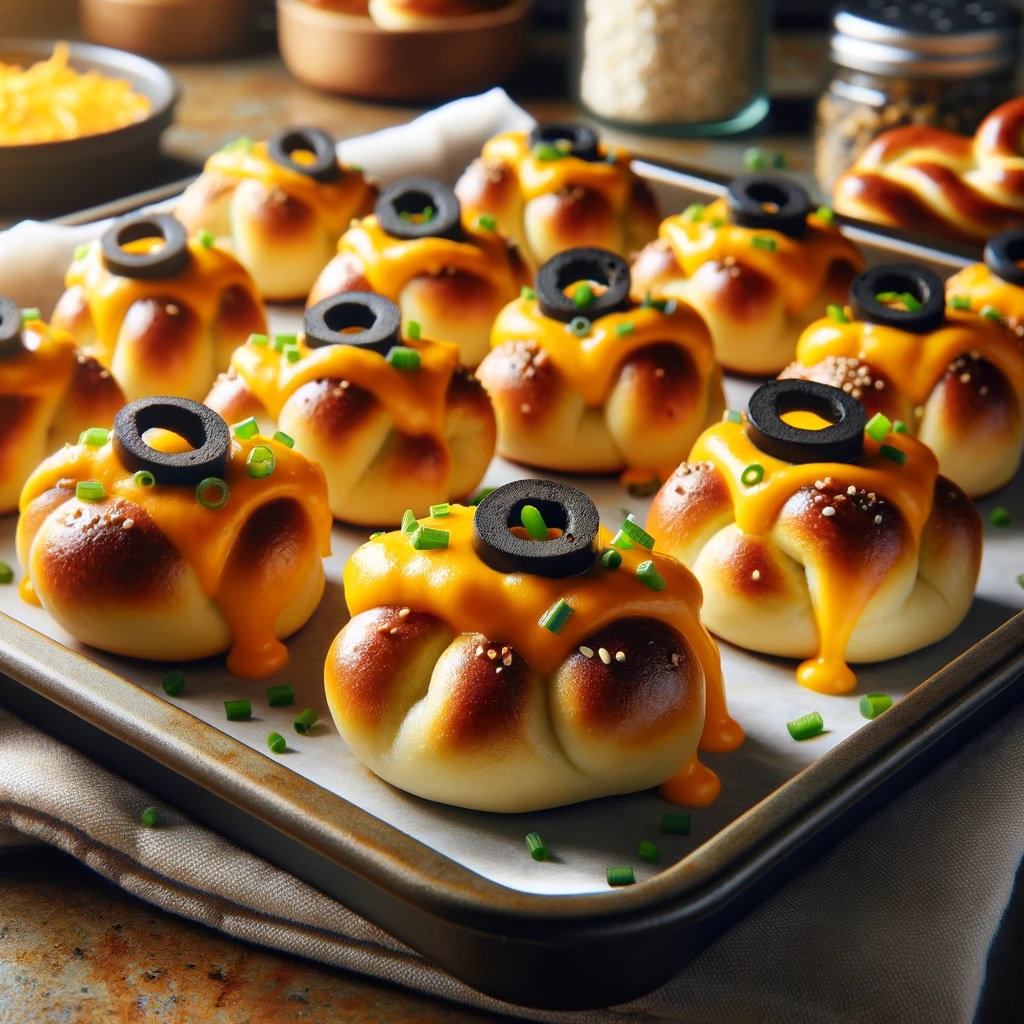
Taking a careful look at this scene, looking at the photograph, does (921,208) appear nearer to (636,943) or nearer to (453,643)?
(453,643)

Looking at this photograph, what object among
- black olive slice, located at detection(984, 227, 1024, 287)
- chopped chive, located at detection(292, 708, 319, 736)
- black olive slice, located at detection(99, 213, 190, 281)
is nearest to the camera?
chopped chive, located at detection(292, 708, 319, 736)

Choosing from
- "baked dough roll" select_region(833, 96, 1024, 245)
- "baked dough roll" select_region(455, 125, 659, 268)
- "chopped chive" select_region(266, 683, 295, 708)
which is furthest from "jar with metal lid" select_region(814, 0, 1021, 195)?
"chopped chive" select_region(266, 683, 295, 708)

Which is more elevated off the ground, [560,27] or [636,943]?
[636,943]

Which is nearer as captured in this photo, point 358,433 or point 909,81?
point 358,433

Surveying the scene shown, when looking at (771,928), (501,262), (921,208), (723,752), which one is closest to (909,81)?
(921,208)

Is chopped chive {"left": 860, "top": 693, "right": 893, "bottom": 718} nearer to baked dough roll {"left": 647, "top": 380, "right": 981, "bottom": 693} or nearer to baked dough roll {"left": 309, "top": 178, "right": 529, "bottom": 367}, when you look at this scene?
baked dough roll {"left": 647, "top": 380, "right": 981, "bottom": 693}

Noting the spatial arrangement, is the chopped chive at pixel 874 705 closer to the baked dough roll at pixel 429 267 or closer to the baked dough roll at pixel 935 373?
the baked dough roll at pixel 935 373
